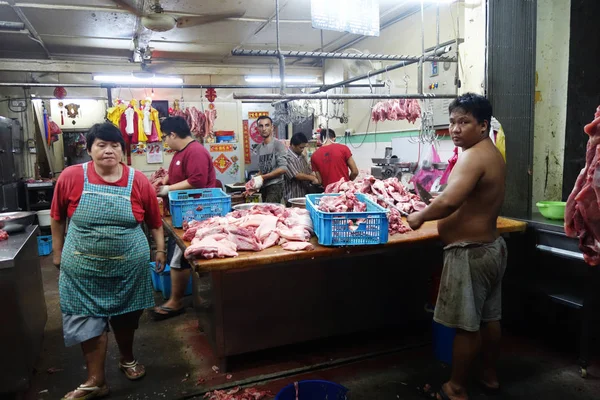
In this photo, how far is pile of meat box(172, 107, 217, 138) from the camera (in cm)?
859

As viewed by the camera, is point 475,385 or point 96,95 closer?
point 475,385

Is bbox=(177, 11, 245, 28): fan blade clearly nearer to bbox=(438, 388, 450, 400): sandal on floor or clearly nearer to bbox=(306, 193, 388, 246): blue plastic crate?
bbox=(306, 193, 388, 246): blue plastic crate

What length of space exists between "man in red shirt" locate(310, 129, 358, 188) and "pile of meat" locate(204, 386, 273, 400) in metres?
3.57

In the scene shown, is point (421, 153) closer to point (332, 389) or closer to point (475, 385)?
point (475, 385)

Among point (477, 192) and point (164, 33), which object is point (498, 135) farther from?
point (164, 33)

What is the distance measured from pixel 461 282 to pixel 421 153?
413cm

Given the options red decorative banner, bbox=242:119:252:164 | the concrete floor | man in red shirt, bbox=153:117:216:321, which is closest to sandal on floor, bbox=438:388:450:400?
the concrete floor

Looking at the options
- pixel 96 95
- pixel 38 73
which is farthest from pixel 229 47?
pixel 38 73

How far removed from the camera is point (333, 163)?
19.8 ft

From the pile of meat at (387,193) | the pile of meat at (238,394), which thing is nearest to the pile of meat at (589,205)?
the pile of meat at (387,193)

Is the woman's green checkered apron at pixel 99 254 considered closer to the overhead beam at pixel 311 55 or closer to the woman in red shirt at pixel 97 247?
the woman in red shirt at pixel 97 247

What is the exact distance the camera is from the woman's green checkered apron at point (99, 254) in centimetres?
273

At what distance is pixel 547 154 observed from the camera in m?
4.05

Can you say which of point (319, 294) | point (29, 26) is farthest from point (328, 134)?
point (29, 26)
